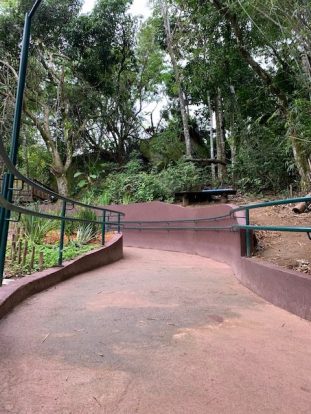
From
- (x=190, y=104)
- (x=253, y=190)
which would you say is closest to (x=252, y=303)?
(x=253, y=190)

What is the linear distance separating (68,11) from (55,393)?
1750 cm

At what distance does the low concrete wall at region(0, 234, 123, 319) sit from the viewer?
282 centimetres

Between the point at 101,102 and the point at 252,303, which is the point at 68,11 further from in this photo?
the point at 252,303

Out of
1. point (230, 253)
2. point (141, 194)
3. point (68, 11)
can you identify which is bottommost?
point (230, 253)

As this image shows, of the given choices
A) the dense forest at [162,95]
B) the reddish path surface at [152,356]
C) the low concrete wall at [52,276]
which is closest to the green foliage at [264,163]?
the dense forest at [162,95]

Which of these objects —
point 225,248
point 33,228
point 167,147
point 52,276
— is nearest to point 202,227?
point 225,248

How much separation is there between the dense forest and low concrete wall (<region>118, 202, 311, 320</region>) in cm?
98

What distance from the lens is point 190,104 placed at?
1777cm

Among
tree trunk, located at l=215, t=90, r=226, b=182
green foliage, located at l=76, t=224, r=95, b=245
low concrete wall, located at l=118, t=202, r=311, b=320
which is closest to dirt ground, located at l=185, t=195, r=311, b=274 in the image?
low concrete wall, located at l=118, t=202, r=311, b=320

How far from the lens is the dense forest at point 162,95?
9.50m

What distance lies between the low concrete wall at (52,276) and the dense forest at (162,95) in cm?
456

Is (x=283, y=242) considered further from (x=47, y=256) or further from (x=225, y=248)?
(x=47, y=256)

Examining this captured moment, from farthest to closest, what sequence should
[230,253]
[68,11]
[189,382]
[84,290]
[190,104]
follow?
[190,104] < [68,11] < [230,253] < [84,290] < [189,382]

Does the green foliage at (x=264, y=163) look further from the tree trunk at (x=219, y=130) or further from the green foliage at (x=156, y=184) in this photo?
the tree trunk at (x=219, y=130)
